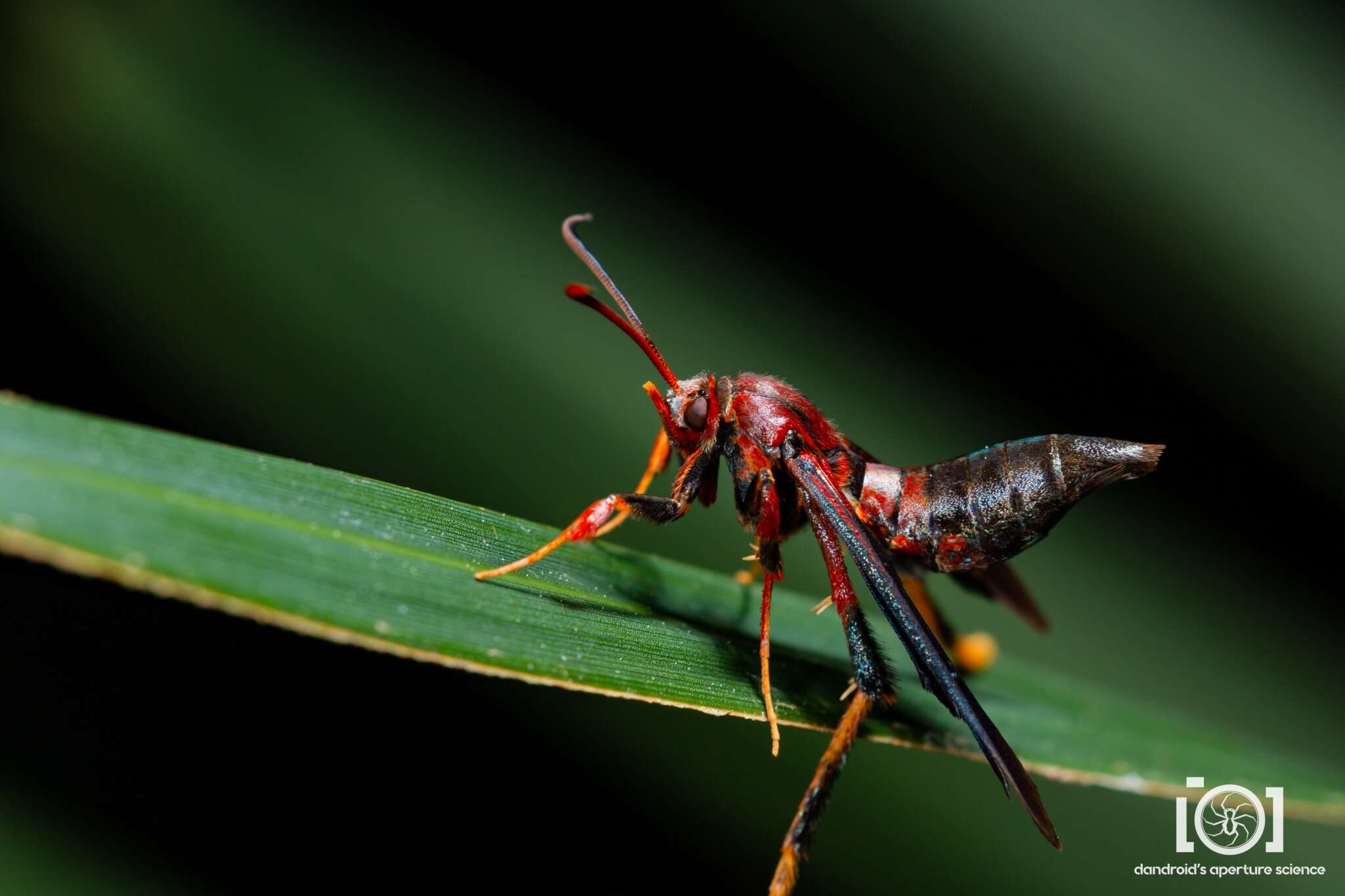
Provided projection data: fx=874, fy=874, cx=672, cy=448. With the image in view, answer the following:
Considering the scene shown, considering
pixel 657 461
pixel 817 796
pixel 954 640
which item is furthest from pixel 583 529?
pixel 954 640

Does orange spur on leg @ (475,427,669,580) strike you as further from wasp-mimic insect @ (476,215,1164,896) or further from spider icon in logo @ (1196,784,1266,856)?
spider icon in logo @ (1196,784,1266,856)

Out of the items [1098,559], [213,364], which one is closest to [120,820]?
[213,364]

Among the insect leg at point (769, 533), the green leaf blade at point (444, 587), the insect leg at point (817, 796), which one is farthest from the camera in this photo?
the insect leg at point (769, 533)

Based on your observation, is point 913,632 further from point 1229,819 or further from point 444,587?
point 1229,819

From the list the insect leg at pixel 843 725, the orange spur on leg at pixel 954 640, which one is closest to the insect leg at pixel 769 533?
the insect leg at pixel 843 725

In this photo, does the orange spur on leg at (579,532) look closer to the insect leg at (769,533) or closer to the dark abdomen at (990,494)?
the insect leg at (769,533)
